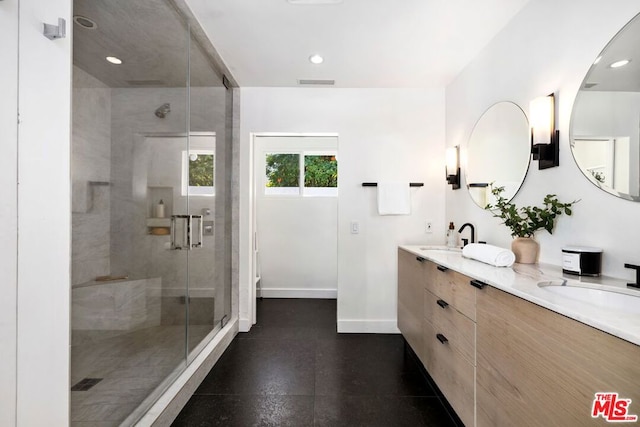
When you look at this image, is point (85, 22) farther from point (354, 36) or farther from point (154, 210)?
point (354, 36)

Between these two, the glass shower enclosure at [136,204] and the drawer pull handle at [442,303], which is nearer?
the glass shower enclosure at [136,204]

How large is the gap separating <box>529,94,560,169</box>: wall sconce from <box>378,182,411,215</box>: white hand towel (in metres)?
1.35

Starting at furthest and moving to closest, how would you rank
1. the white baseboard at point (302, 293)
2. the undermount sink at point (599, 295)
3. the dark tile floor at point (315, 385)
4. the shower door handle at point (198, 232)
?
1. the white baseboard at point (302, 293)
2. the shower door handle at point (198, 232)
3. the dark tile floor at point (315, 385)
4. the undermount sink at point (599, 295)

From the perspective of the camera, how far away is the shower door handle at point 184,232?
198cm

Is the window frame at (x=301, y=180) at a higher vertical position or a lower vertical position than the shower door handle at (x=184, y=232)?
higher

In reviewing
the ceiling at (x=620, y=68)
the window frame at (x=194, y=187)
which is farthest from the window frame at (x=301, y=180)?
the ceiling at (x=620, y=68)

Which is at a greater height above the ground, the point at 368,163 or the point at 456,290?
the point at 368,163

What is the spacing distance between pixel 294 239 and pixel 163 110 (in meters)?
2.47

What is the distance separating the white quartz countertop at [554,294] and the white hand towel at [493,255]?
29 mm

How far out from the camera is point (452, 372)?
59.9 inches

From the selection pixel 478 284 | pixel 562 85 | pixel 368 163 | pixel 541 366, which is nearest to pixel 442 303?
pixel 478 284

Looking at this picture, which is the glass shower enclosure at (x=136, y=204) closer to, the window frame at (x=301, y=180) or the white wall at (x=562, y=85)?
the window frame at (x=301, y=180)

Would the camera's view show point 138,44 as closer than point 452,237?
Yes

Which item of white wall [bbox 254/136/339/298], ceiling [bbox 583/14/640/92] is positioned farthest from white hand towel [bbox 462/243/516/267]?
white wall [bbox 254/136/339/298]
